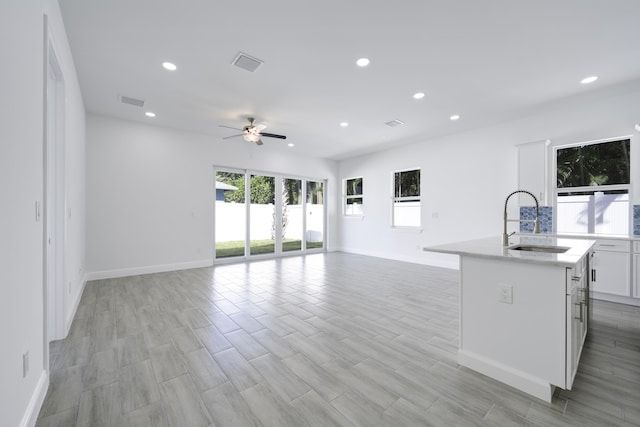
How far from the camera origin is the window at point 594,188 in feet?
13.2

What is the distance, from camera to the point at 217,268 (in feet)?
19.2

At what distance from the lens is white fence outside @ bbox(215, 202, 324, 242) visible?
6.52 meters

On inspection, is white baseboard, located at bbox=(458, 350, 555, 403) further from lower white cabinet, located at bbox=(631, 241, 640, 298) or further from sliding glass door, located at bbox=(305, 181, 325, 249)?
sliding glass door, located at bbox=(305, 181, 325, 249)

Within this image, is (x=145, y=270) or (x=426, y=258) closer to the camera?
(x=145, y=270)

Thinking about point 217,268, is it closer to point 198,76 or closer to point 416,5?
point 198,76

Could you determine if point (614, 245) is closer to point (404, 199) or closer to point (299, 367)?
point (404, 199)

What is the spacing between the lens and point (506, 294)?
190 cm

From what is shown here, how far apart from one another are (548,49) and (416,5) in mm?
1717

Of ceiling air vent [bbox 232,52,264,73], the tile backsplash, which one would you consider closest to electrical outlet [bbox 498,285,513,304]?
ceiling air vent [bbox 232,52,264,73]

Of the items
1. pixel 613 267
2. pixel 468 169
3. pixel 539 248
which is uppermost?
pixel 468 169
